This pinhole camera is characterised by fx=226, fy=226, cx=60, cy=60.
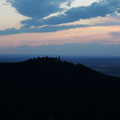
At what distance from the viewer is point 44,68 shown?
5834 cm

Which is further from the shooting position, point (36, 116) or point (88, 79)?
point (88, 79)

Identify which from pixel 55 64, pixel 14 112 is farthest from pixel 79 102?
pixel 55 64

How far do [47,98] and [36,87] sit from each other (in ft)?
19.9

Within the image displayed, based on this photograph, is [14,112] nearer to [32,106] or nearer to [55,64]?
[32,106]

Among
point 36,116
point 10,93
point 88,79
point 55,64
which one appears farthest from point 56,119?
point 55,64

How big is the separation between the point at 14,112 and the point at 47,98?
8.07 metres

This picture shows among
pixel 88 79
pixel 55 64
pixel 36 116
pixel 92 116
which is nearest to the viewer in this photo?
pixel 36 116

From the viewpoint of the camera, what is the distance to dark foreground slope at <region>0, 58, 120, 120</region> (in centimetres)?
3117

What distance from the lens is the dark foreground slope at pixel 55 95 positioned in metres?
31.2

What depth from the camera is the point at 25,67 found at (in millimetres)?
58656

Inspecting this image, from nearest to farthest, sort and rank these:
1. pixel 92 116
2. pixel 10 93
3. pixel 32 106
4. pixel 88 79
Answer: pixel 92 116 < pixel 32 106 < pixel 10 93 < pixel 88 79

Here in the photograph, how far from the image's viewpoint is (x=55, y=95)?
127ft

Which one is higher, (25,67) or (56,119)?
(25,67)

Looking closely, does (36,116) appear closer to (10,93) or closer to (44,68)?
(10,93)
